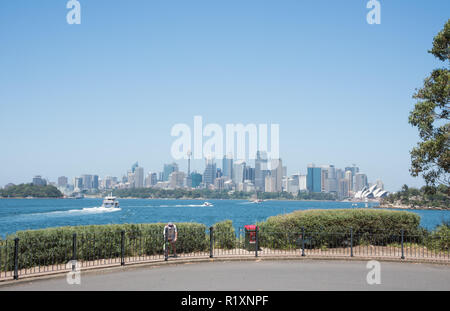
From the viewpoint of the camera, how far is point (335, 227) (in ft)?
64.8

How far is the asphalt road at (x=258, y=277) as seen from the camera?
1144 cm

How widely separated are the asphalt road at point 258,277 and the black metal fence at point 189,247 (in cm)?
121

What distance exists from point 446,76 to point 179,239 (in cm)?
1534

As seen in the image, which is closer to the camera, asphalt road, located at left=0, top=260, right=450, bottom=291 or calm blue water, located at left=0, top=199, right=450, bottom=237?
asphalt road, located at left=0, top=260, right=450, bottom=291

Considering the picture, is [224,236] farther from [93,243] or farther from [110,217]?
[110,217]

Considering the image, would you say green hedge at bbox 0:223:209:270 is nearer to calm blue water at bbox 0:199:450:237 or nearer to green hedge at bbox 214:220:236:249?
green hedge at bbox 214:220:236:249

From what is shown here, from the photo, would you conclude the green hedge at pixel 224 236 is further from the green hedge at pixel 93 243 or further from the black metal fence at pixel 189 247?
the green hedge at pixel 93 243

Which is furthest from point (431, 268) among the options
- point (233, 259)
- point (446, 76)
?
point (446, 76)

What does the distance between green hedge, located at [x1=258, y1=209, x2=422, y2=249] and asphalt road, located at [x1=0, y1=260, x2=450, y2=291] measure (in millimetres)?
3744

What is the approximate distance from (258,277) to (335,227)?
27.2 ft

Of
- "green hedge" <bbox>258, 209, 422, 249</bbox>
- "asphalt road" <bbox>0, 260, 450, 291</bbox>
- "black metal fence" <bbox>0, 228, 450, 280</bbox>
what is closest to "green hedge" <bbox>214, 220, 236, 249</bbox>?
"black metal fence" <bbox>0, 228, 450, 280</bbox>

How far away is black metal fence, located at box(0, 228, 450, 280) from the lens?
14.5m
